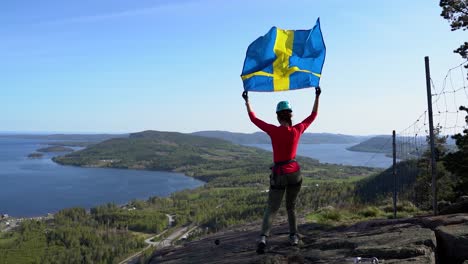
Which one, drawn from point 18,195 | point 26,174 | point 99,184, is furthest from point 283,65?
point 26,174

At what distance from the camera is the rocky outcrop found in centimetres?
618

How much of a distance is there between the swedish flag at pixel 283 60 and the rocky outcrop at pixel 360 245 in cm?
322

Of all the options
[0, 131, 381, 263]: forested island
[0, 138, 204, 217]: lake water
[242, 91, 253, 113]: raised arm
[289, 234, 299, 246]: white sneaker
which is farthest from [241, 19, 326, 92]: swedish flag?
[0, 138, 204, 217]: lake water

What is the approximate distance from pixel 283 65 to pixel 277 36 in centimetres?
66

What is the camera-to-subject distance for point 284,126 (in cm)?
665

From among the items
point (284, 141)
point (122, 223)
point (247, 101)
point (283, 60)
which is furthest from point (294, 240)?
point (122, 223)

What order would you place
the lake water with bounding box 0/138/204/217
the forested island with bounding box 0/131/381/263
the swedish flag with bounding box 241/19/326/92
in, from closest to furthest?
the swedish flag with bounding box 241/19/326/92
the forested island with bounding box 0/131/381/263
the lake water with bounding box 0/138/204/217

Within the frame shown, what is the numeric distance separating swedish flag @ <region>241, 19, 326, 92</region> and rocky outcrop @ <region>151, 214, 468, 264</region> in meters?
3.22

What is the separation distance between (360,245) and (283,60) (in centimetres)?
421

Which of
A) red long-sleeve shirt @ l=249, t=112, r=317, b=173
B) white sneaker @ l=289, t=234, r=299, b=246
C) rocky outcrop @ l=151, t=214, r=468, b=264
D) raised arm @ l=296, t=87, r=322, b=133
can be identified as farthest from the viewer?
white sneaker @ l=289, t=234, r=299, b=246

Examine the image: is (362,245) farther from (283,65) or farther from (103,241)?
(103,241)

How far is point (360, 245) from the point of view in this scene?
270 inches

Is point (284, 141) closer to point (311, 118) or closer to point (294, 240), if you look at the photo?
point (311, 118)

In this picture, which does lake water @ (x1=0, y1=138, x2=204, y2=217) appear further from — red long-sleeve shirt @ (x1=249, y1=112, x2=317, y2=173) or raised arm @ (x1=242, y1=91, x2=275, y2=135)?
red long-sleeve shirt @ (x1=249, y1=112, x2=317, y2=173)
